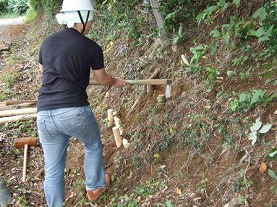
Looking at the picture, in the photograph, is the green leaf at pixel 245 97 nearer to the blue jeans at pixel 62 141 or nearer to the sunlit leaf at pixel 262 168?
the sunlit leaf at pixel 262 168

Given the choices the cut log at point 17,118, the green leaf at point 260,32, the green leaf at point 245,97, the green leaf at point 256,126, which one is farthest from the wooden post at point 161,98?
the cut log at point 17,118

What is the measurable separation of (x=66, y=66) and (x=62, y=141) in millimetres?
779

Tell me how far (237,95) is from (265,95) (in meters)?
0.31

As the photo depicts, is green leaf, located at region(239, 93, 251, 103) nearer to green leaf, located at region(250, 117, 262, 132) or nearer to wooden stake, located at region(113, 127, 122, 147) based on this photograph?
green leaf, located at region(250, 117, 262, 132)

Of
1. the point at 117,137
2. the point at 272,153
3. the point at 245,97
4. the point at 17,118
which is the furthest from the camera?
the point at 17,118

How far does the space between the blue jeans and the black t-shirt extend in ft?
0.34

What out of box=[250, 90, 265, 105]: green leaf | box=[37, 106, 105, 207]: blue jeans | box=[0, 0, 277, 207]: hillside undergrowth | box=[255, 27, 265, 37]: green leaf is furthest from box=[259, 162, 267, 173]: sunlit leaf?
box=[37, 106, 105, 207]: blue jeans

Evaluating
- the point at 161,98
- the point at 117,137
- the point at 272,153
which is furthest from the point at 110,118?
the point at 272,153

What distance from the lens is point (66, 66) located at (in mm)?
3293

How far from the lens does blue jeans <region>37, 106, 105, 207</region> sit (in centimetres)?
340

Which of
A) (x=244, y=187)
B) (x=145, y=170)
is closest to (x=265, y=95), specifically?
(x=244, y=187)

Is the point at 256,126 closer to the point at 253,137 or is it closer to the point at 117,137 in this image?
the point at 253,137

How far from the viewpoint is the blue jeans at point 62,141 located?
11.1 ft

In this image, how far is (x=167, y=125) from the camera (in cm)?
416
